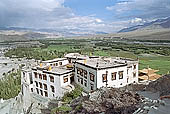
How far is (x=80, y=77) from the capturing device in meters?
29.1

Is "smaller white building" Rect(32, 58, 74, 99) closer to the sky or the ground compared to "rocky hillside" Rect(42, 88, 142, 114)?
closer to the ground

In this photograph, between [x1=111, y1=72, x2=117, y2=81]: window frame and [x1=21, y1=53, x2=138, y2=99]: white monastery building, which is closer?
[x1=21, y1=53, x2=138, y2=99]: white monastery building

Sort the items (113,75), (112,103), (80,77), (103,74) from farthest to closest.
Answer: (80,77) < (113,75) < (103,74) < (112,103)

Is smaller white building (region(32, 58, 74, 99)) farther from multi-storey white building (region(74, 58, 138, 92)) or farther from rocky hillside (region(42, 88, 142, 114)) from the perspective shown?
rocky hillside (region(42, 88, 142, 114))

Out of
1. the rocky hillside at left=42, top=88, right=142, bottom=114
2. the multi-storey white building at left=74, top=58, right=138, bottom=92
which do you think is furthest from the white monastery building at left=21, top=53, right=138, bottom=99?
the rocky hillside at left=42, top=88, right=142, bottom=114

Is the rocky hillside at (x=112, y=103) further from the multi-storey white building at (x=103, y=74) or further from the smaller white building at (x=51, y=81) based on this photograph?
the smaller white building at (x=51, y=81)

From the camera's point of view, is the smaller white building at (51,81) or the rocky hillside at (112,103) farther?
the smaller white building at (51,81)

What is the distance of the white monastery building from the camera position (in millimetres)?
25578

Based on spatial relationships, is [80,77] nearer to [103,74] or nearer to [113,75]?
[103,74]

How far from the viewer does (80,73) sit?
95.2 ft

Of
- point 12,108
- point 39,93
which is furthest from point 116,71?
point 12,108

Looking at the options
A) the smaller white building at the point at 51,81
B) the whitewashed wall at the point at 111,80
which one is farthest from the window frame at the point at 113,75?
the smaller white building at the point at 51,81

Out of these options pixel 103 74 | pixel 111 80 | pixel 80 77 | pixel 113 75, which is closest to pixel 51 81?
pixel 80 77

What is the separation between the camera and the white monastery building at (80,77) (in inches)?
1007
